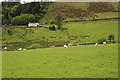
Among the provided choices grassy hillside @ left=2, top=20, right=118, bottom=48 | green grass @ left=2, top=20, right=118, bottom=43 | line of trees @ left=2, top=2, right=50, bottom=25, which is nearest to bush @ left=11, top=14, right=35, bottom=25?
line of trees @ left=2, top=2, right=50, bottom=25

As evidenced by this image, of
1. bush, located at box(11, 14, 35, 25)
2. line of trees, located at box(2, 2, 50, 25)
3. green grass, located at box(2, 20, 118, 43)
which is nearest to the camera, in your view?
green grass, located at box(2, 20, 118, 43)

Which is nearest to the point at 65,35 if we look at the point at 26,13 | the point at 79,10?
the point at 79,10

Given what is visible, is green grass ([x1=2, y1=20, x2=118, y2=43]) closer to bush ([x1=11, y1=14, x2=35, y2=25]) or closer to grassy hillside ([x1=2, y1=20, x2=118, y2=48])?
grassy hillside ([x1=2, y1=20, x2=118, y2=48])

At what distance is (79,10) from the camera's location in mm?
135000

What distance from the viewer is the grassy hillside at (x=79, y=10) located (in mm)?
125312

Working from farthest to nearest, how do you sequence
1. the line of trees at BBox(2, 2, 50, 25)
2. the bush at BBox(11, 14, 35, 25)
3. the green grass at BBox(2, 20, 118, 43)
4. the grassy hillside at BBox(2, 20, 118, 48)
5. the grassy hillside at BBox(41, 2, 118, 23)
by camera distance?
the grassy hillside at BBox(41, 2, 118, 23)
the line of trees at BBox(2, 2, 50, 25)
the bush at BBox(11, 14, 35, 25)
the green grass at BBox(2, 20, 118, 43)
the grassy hillside at BBox(2, 20, 118, 48)

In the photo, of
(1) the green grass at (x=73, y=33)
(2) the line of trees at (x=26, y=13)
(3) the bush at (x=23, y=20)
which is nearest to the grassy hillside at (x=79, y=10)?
(2) the line of trees at (x=26, y=13)

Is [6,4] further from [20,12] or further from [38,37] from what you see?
[38,37]

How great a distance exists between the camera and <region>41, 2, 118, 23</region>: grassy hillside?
411 feet

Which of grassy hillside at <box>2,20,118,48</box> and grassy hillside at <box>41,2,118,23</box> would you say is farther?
grassy hillside at <box>41,2,118,23</box>

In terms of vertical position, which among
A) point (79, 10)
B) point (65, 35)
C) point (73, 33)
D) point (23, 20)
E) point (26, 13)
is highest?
point (79, 10)

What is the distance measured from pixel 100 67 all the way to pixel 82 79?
4.92 m

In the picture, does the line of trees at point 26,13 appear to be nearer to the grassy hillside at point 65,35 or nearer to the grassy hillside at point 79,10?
the grassy hillside at point 79,10

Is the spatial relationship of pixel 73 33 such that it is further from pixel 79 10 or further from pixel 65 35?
pixel 79 10
